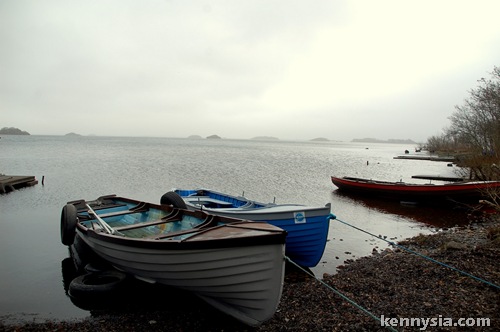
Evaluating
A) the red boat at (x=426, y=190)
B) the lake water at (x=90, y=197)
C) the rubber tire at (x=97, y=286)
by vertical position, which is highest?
the red boat at (x=426, y=190)

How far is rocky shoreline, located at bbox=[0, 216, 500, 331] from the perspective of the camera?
18.8ft

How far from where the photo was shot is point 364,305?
6.45 meters

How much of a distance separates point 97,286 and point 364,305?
20.1 ft

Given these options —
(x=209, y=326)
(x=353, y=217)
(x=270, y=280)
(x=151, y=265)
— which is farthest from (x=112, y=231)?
(x=353, y=217)

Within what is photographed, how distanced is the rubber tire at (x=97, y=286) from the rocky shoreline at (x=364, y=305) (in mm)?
471

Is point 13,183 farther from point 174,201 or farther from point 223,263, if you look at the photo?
point 223,263

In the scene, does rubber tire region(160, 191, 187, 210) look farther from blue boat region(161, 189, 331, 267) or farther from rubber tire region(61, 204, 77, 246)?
rubber tire region(61, 204, 77, 246)

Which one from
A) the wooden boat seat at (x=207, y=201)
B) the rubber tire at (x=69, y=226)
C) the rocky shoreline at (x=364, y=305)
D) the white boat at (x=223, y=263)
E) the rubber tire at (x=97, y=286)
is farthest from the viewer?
the wooden boat seat at (x=207, y=201)

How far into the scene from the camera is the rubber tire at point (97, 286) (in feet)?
23.5

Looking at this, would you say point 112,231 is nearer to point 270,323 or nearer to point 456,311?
point 270,323

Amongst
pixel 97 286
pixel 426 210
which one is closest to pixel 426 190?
pixel 426 210

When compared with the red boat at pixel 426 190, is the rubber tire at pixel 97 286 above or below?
below

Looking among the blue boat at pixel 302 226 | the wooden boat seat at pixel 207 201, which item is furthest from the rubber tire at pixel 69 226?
the blue boat at pixel 302 226

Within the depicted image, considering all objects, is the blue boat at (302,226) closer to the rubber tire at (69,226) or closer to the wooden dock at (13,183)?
the rubber tire at (69,226)
